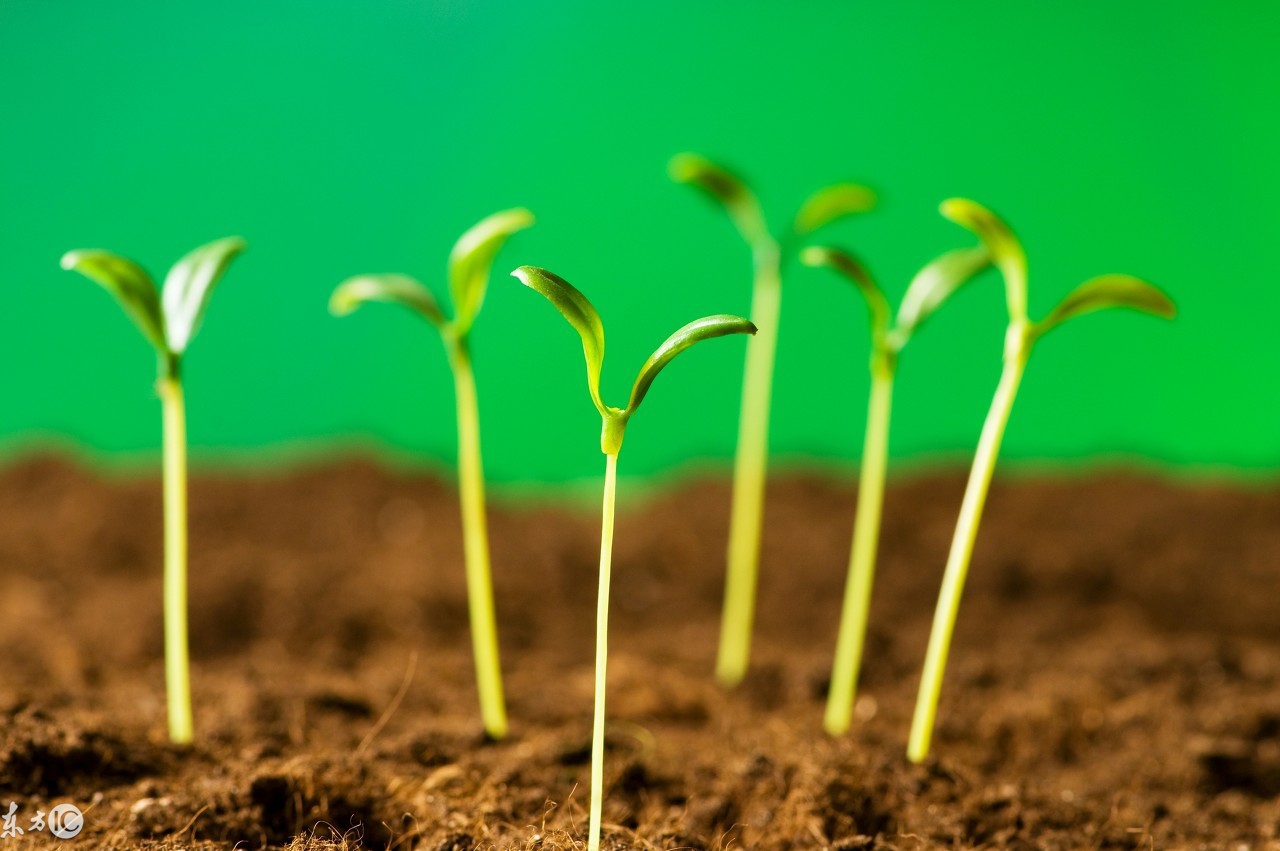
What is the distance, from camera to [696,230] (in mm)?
2652

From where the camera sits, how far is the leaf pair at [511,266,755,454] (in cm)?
81

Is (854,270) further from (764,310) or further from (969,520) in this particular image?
(764,310)

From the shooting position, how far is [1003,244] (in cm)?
100

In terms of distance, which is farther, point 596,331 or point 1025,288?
point 1025,288

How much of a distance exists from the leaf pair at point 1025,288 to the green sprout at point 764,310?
1.04ft

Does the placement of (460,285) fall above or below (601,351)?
above

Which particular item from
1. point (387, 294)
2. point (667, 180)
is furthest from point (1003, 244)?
point (667, 180)

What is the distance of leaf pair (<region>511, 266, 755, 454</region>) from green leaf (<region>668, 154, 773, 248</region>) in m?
0.49

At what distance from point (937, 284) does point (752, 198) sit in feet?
1.19

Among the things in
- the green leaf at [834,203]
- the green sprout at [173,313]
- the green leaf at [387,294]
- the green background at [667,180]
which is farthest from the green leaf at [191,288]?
the green background at [667,180]

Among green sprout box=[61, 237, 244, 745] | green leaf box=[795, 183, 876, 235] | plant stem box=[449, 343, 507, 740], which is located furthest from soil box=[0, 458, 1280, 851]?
green leaf box=[795, 183, 876, 235]

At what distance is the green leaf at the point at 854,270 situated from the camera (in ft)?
3.48

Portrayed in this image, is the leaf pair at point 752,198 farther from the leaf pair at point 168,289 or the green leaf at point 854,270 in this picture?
the leaf pair at point 168,289

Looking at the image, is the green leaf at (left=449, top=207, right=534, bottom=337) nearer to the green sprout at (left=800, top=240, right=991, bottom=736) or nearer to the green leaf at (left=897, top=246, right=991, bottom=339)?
the green sprout at (left=800, top=240, right=991, bottom=736)
